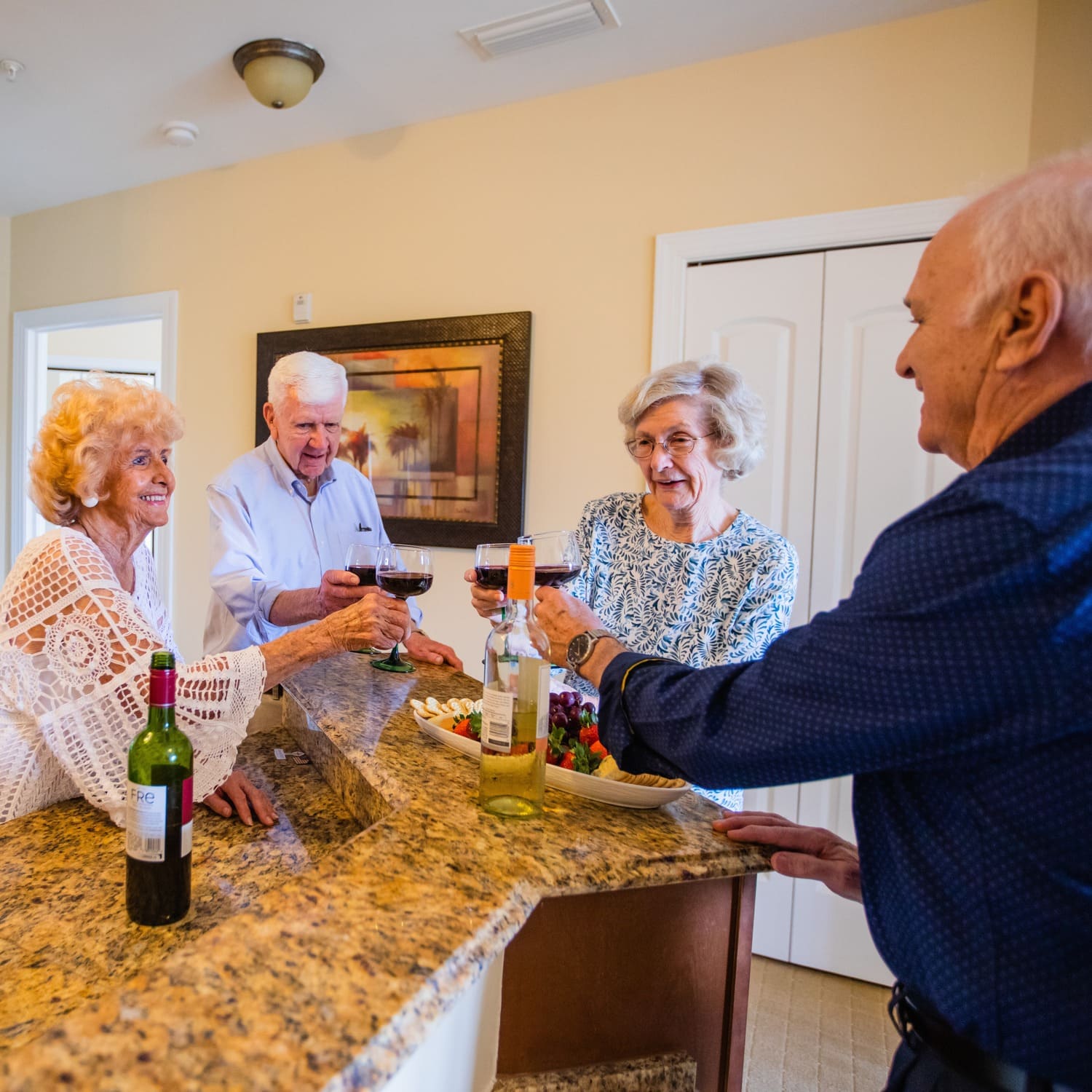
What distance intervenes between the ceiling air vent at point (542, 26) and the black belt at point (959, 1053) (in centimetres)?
256

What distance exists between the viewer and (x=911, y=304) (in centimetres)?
81

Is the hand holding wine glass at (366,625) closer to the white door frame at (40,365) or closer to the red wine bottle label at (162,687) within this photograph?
the red wine bottle label at (162,687)

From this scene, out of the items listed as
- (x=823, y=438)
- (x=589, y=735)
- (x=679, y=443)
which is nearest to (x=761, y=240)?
(x=823, y=438)

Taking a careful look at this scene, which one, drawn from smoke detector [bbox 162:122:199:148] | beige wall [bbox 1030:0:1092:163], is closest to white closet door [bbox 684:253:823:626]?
beige wall [bbox 1030:0:1092:163]

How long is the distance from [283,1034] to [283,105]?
9.87ft

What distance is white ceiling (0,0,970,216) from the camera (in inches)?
94.0

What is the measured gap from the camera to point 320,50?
2652 millimetres

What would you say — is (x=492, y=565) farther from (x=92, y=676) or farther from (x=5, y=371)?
(x=5, y=371)

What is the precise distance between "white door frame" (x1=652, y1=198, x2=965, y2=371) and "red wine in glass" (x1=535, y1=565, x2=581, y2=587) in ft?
5.20

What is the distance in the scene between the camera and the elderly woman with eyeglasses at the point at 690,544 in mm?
1654

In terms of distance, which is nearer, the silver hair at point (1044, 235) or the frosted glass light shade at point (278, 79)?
the silver hair at point (1044, 235)

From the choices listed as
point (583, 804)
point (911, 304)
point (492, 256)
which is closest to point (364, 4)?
point (492, 256)

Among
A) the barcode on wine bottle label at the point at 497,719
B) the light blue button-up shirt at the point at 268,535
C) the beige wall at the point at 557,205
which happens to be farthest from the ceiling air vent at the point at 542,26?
the barcode on wine bottle label at the point at 497,719

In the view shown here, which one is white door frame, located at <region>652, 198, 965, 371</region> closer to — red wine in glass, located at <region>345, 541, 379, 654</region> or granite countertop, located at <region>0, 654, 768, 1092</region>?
red wine in glass, located at <region>345, 541, 379, 654</region>
